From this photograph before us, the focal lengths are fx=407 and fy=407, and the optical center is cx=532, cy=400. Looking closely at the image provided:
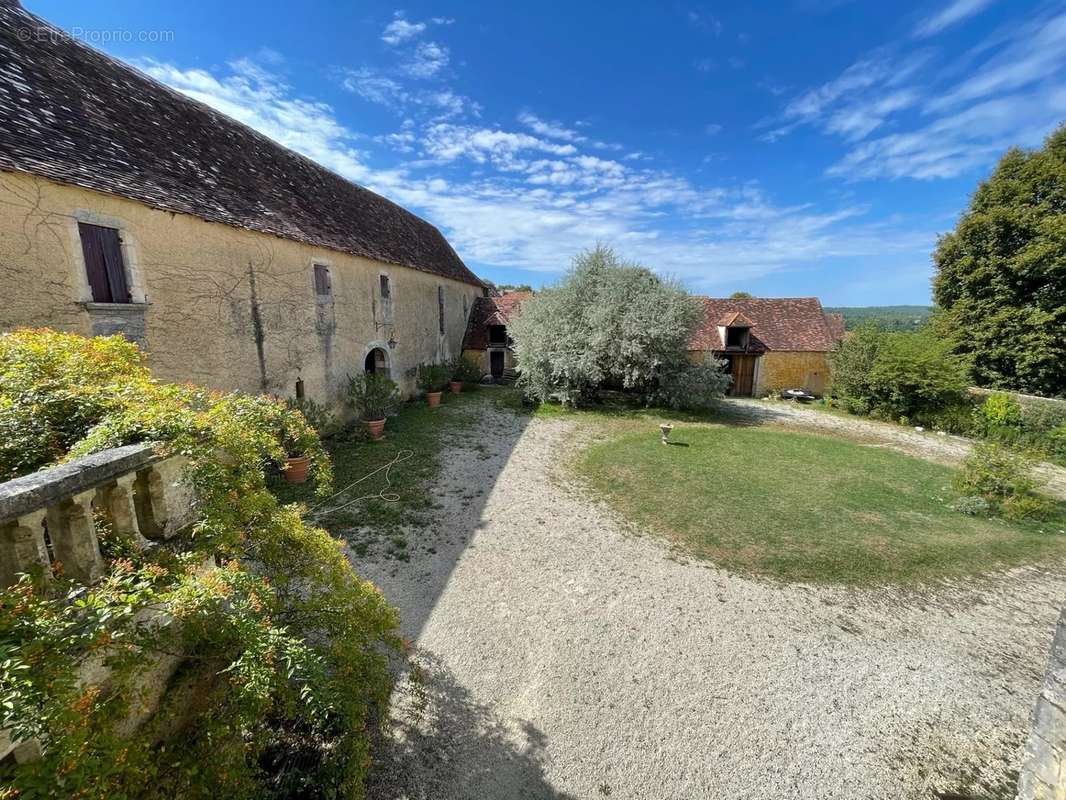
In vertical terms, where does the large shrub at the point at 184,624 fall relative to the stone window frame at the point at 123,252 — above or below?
below

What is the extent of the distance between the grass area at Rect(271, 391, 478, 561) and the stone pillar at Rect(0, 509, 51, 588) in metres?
4.50

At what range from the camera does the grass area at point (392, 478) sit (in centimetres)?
645

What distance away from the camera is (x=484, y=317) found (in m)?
22.3

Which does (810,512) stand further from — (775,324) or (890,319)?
(890,319)

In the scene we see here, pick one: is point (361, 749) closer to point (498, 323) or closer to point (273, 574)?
point (273, 574)

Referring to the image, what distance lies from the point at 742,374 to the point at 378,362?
16.3m

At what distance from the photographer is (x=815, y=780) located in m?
3.25

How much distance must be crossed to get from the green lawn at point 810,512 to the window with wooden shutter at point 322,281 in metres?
8.00

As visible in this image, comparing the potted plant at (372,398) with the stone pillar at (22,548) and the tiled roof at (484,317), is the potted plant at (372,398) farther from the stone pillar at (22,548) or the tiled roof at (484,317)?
the tiled roof at (484,317)

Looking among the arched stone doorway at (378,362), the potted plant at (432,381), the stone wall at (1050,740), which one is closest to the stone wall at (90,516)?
the stone wall at (1050,740)

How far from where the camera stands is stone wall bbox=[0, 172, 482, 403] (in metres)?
5.55

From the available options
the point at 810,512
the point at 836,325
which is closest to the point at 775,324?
the point at 836,325

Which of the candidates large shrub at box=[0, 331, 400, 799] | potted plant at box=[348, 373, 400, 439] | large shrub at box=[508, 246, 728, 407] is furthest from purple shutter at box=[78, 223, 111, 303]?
large shrub at box=[508, 246, 728, 407]

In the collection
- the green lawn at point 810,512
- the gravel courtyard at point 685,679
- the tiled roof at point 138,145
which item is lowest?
the gravel courtyard at point 685,679
